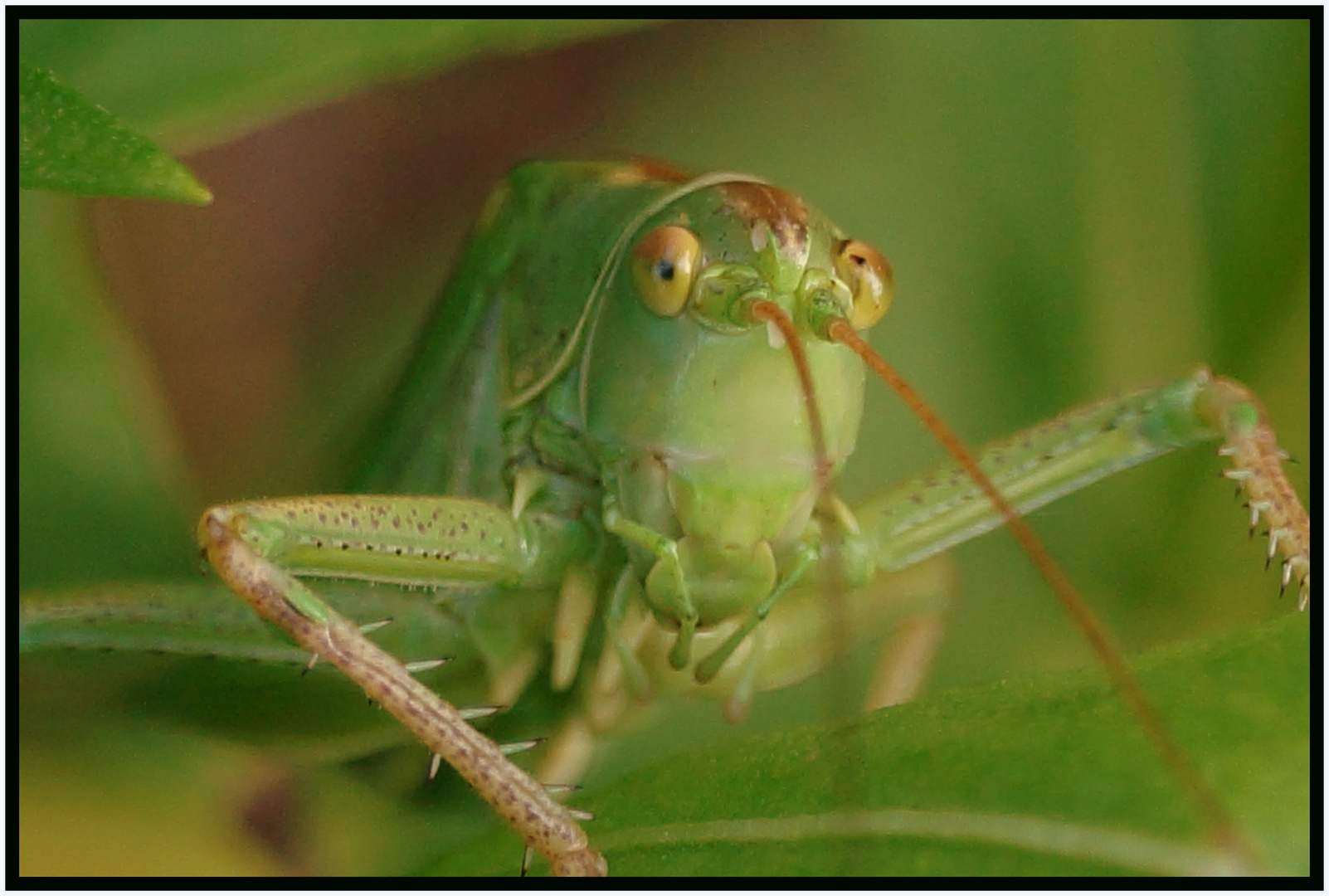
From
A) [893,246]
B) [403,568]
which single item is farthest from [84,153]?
[893,246]

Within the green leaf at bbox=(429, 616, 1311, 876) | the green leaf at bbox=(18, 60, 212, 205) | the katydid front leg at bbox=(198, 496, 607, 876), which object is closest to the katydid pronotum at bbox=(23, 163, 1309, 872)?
the katydid front leg at bbox=(198, 496, 607, 876)

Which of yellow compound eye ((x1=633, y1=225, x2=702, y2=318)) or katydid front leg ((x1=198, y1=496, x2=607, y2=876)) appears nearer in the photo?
katydid front leg ((x1=198, y1=496, x2=607, y2=876))

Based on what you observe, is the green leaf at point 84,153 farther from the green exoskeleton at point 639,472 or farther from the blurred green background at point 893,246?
the blurred green background at point 893,246

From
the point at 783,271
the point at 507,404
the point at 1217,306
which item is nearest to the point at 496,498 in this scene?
the point at 507,404

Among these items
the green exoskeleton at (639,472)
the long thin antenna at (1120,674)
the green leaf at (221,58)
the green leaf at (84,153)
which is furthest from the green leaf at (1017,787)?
the green leaf at (221,58)

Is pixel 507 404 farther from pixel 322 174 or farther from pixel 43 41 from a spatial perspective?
pixel 322 174

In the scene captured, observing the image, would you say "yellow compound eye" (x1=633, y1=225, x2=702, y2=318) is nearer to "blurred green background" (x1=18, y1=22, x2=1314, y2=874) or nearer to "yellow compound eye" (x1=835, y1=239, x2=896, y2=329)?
"yellow compound eye" (x1=835, y1=239, x2=896, y2=329)

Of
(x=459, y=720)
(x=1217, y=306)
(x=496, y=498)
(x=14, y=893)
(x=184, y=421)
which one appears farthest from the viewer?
(x=1217, y=306)
